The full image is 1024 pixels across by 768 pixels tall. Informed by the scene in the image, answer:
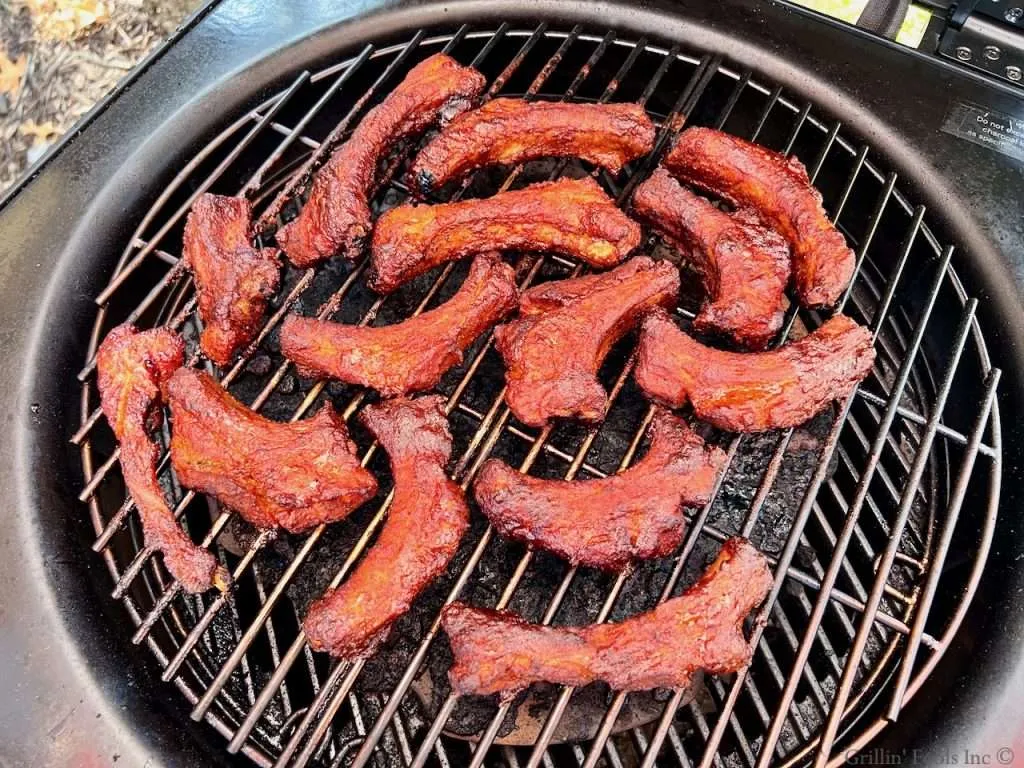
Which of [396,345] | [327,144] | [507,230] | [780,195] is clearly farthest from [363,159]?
[780,195]

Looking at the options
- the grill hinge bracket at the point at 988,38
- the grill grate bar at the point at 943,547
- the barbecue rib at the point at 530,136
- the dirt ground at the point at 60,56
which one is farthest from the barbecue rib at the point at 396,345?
the dirt ground at the point at 60,56

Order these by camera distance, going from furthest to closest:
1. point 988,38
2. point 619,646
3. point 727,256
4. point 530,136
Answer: point 988,38
point 530,136
point 727,256
point 619,646

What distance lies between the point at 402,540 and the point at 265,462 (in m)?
0.40

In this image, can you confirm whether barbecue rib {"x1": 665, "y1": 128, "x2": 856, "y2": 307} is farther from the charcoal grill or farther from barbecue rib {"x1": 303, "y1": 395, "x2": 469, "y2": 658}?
barbecue rib {"x1": 303, "y1": 395, "x2": 469, "y2": 658}

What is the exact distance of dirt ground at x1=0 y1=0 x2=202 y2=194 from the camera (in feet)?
13.4

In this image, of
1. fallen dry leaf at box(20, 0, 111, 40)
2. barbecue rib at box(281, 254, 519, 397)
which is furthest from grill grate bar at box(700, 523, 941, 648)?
fallen dry leaf at box(20, 0, 111, 40)

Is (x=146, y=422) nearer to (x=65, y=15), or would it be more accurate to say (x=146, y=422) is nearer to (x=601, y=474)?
(x=601, y=474)

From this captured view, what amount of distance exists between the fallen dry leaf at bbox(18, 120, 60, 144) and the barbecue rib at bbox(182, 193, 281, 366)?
2465 mm

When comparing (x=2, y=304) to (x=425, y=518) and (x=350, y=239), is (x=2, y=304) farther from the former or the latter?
(x=425, y=518)

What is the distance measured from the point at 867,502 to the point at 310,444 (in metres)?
1.60

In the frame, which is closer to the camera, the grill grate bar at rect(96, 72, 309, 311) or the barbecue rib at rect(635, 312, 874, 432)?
the barbecue rib at rect(635, 312, 874, 432)

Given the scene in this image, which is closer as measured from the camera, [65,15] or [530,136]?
[530,136]

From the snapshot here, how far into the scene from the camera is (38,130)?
4.09 m

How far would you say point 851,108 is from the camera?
2459 millimetres
